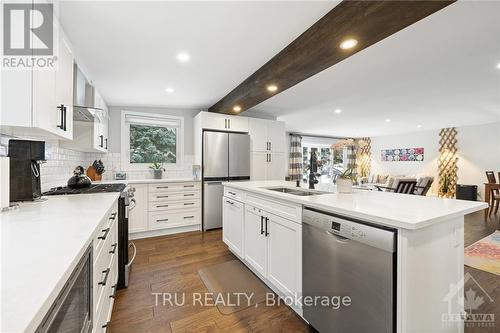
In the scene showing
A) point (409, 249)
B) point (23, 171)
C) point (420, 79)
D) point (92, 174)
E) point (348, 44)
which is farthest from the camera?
point (92, 174)

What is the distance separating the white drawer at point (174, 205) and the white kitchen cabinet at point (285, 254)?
6.88 feet

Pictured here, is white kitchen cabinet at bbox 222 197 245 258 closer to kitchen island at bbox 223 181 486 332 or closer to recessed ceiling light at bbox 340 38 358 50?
kitchen island at bbox 223 181 486 332

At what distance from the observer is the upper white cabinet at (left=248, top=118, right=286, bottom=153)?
4.20 meters

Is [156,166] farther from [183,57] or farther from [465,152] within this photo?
[465,152]

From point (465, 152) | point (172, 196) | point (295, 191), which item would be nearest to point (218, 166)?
point (172, 196)

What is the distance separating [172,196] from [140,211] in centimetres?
51

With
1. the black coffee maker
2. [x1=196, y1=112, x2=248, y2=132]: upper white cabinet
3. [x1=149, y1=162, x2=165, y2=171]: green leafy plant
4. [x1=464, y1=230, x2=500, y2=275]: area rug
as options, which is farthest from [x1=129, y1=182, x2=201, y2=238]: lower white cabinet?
[x1=464, y1=230, x2=500, y2=275]: area rug

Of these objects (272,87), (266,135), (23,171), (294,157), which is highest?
(272,87)

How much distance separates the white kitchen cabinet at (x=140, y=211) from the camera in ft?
10.7

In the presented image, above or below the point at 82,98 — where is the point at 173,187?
below

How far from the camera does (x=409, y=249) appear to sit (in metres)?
0.97

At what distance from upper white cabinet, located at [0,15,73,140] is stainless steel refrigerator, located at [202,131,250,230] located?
223 cm

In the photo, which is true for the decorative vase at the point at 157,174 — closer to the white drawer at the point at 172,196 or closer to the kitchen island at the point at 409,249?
the white drawer at the point at 172,196

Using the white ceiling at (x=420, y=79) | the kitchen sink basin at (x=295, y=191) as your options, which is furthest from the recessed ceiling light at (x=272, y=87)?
the kitchen sink basin at (x=295, y=191)
